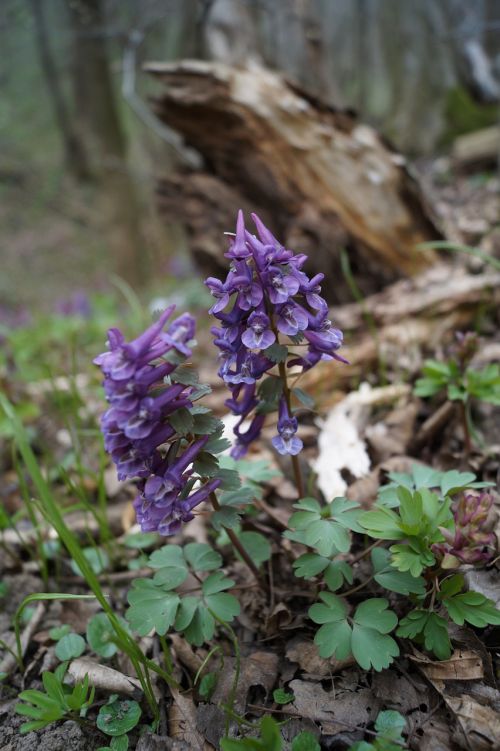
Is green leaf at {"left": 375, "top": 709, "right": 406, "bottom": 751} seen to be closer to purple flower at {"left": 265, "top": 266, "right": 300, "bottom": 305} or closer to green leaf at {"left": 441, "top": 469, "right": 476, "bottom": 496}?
green leaf at {"left": 441, "top": 469, "right": 476, "bottom": 496}

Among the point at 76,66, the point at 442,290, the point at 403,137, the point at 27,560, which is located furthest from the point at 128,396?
the point at 76,66

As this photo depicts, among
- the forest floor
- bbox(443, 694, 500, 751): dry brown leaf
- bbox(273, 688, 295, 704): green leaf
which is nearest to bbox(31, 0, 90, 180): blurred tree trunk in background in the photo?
the forest floor

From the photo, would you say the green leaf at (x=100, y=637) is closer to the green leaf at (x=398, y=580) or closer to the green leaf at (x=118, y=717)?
the green leaf at (x=118, y=717)

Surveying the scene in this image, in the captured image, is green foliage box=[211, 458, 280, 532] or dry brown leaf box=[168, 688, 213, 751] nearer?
dry brown leaf box=[168, 688, 213, 751]

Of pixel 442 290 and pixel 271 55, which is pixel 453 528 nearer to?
pixel 442 290

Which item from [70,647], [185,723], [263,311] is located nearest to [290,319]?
[263,311]
